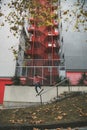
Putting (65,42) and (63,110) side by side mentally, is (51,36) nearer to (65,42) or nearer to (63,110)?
(65,42)

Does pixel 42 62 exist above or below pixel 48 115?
above

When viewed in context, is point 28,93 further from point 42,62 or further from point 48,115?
point 48,115

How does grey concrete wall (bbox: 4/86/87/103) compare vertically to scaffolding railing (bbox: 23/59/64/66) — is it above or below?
below

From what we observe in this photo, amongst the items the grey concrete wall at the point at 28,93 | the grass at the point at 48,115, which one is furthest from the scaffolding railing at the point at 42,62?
the grass at the point at 48,115

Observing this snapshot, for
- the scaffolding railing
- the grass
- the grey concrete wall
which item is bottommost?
the grass

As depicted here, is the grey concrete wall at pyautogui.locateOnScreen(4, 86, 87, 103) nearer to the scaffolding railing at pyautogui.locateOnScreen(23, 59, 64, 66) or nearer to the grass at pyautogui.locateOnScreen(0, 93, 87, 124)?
the scaffolding railing at pyautogui.locateOnScreen(23, 59, 64, 66)

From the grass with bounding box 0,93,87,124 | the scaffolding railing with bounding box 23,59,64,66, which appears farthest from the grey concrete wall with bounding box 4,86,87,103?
the grass with bounding box 0,93,87,124

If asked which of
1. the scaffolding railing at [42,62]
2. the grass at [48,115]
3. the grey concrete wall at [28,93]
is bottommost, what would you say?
the grass at [48,115]

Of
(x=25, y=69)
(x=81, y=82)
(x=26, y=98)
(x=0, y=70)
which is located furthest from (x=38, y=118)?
(x=0, y=70)

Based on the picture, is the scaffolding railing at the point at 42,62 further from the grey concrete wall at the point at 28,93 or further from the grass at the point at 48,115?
the grass at the point at 48,115

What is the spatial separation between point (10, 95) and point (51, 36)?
28.8 meters

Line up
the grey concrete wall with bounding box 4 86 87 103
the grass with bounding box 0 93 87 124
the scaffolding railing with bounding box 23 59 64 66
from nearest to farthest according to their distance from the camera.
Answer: the grass with bounding box 0 93 87 124
the grey concrete wall with bounding box 4 86 87 103
the scaffolding railing with bounding box 23 59 64 66

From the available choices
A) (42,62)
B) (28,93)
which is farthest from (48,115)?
(42,62)

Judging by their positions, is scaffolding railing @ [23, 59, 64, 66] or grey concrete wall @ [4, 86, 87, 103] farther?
scaffolding railing @ [23, 59, 64, 66]
